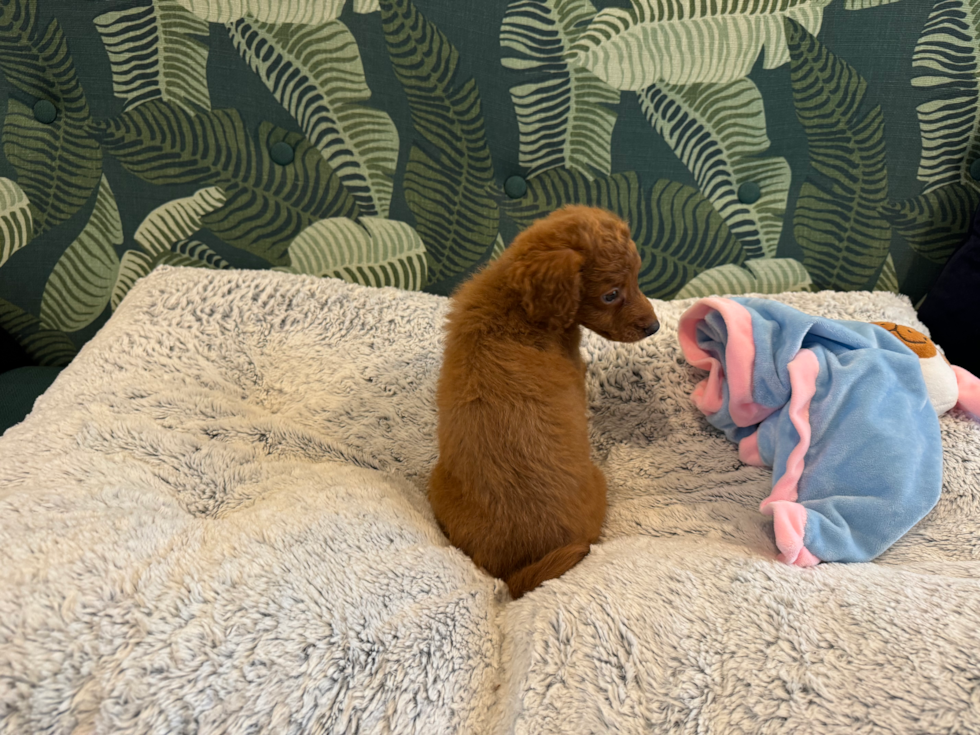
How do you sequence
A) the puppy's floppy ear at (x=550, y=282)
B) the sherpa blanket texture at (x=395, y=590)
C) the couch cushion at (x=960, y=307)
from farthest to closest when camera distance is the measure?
the couch cushion at (x=960, y=307) < the puppy's floppy ear at (x=550, y=282) < the sherpa blanket texture at (x=395, y=590)

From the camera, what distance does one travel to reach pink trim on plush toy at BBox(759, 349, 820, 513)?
2.97 feet

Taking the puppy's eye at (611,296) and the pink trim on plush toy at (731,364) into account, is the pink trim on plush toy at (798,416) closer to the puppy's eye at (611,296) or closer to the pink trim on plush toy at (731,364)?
the pink trim on plush toy at (731,364)

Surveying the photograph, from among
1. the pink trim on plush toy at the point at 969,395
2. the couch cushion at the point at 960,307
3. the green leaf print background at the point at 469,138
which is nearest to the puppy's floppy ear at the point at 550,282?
the green leaf print background at the point at 469,138

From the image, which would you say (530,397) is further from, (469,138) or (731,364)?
(469,138)

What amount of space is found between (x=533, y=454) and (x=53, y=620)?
559mm

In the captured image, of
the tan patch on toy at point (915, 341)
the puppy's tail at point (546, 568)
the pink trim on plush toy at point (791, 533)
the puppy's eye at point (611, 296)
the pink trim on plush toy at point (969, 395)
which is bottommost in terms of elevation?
the puppy's tail at point (546, 568)

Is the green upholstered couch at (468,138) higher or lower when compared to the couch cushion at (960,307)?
higher

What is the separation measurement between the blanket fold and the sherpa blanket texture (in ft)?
0.16

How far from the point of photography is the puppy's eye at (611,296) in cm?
87

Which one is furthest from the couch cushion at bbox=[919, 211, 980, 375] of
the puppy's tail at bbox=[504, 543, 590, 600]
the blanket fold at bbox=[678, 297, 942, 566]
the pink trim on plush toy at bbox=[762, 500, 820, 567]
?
the puppy's tail at bbox=[504, 543, 590, 600]

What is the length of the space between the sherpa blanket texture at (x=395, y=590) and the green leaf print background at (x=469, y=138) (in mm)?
345

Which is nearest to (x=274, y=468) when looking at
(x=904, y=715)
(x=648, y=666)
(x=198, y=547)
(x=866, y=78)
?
(x=198, y=547)

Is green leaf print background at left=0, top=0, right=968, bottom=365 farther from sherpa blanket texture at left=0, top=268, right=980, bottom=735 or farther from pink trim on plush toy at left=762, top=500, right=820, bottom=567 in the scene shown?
pink trim on plush toy at left=762, top=500, right=820, bottom=567

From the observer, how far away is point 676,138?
1.26 meters
